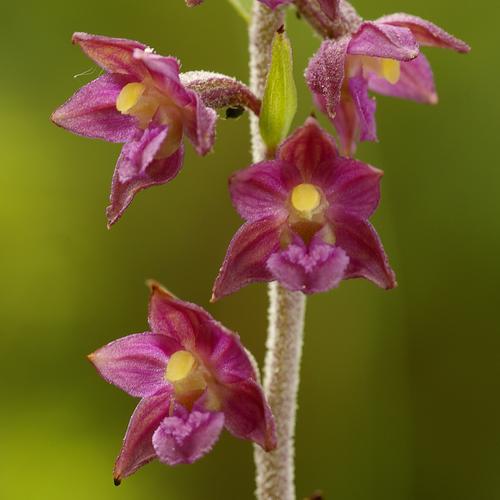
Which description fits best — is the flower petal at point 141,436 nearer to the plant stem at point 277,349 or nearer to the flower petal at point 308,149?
the plant stem at point 277,349

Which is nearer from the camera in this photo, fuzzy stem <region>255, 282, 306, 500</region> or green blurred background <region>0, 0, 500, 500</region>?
fuzzy stem <region>255, 282, 306, 500</region>

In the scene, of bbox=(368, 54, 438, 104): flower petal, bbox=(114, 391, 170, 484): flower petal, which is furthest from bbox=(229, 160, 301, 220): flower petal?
bbox=(368, 54, 438, 104): flower petal

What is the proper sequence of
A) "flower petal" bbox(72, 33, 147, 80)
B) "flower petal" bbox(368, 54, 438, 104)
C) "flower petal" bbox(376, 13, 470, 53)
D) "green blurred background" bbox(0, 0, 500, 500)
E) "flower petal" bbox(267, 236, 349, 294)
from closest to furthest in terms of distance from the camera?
"flower petal" bbox(267, 236, 349, 294)
"flower petal" bbox(72, 33, 147, 80)
"flower petal" bbox(376, 13, 470, 53)
"flower petal" bbox(368, 54, 438, 104)
"green blurred background" bbox(0, 0, 500, 500)

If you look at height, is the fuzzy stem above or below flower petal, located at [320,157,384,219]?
below

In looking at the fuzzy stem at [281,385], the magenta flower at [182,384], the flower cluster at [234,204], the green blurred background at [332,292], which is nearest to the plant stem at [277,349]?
the fuzzy stem at [281,385]

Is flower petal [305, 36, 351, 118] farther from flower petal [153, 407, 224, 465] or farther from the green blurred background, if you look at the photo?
the green blurred background

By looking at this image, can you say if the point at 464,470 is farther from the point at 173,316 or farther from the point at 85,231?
the point at 173,316

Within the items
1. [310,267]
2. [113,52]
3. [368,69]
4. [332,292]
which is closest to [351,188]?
[310,267]
